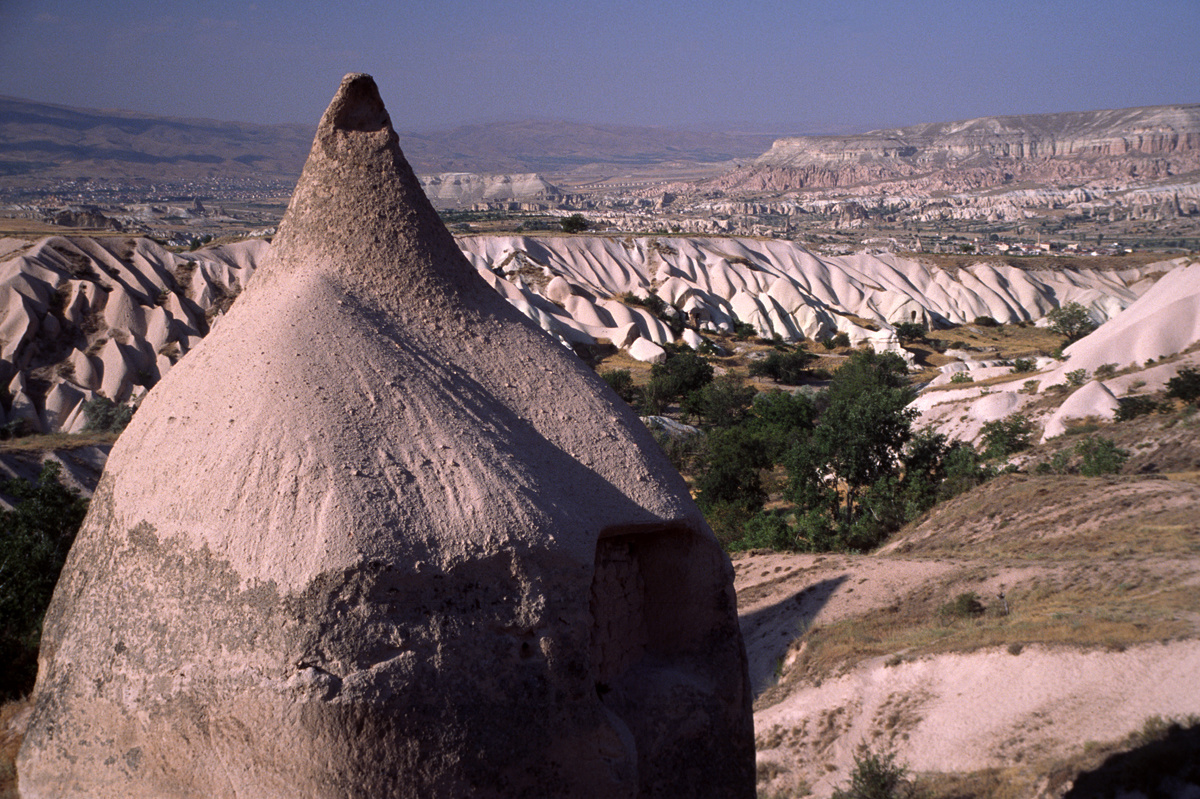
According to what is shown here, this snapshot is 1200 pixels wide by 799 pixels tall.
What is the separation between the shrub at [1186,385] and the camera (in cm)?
2320

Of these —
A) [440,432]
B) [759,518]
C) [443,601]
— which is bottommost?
[759,518]

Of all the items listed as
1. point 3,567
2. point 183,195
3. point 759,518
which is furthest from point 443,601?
point 183,195

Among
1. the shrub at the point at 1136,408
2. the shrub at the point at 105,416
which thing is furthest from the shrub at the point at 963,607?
the shrub at the point at 105,416

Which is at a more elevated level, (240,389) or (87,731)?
(240,389)

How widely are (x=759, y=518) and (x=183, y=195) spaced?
16971cm

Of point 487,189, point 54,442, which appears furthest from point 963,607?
point 487,189

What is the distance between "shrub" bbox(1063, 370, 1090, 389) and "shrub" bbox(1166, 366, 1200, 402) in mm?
4051

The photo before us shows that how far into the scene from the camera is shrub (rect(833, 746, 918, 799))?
8.84 meters

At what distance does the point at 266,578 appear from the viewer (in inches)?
150

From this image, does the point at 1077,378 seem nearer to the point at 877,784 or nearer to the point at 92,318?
the point at 877,784

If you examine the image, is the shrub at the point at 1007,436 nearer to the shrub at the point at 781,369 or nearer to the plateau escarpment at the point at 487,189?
the shrub at the point at 781,369

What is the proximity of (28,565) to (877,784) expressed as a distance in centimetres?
985

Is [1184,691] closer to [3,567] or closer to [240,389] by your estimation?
[240,389]

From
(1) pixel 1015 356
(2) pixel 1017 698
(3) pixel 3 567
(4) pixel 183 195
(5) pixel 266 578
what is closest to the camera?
(5) pixel 266 578
